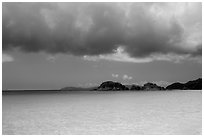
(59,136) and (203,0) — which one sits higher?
(203,0)

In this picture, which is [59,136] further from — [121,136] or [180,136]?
[180,136]

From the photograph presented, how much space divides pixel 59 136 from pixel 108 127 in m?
3.55

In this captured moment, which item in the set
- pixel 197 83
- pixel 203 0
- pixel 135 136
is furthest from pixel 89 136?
pixel 197 83

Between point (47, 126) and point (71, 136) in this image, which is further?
point (47, 126)

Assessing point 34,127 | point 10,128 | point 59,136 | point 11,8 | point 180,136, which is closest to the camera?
point 180,136

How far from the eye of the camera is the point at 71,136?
36.0 feet

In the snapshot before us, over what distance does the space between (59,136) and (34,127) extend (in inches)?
157

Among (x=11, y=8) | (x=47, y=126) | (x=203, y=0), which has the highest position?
(x=11, y=8)

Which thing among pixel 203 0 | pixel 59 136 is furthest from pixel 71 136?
pixel 203 0

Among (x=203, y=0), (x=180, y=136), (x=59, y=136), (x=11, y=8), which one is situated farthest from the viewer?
(x=11, y=8)

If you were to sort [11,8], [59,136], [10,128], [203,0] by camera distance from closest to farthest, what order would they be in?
[203,0] → [59,136] → [10,128] → [11,8]

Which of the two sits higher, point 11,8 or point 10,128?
point 11,8

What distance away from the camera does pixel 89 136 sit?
11180 mm

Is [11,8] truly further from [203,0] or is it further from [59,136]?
[203,0]
